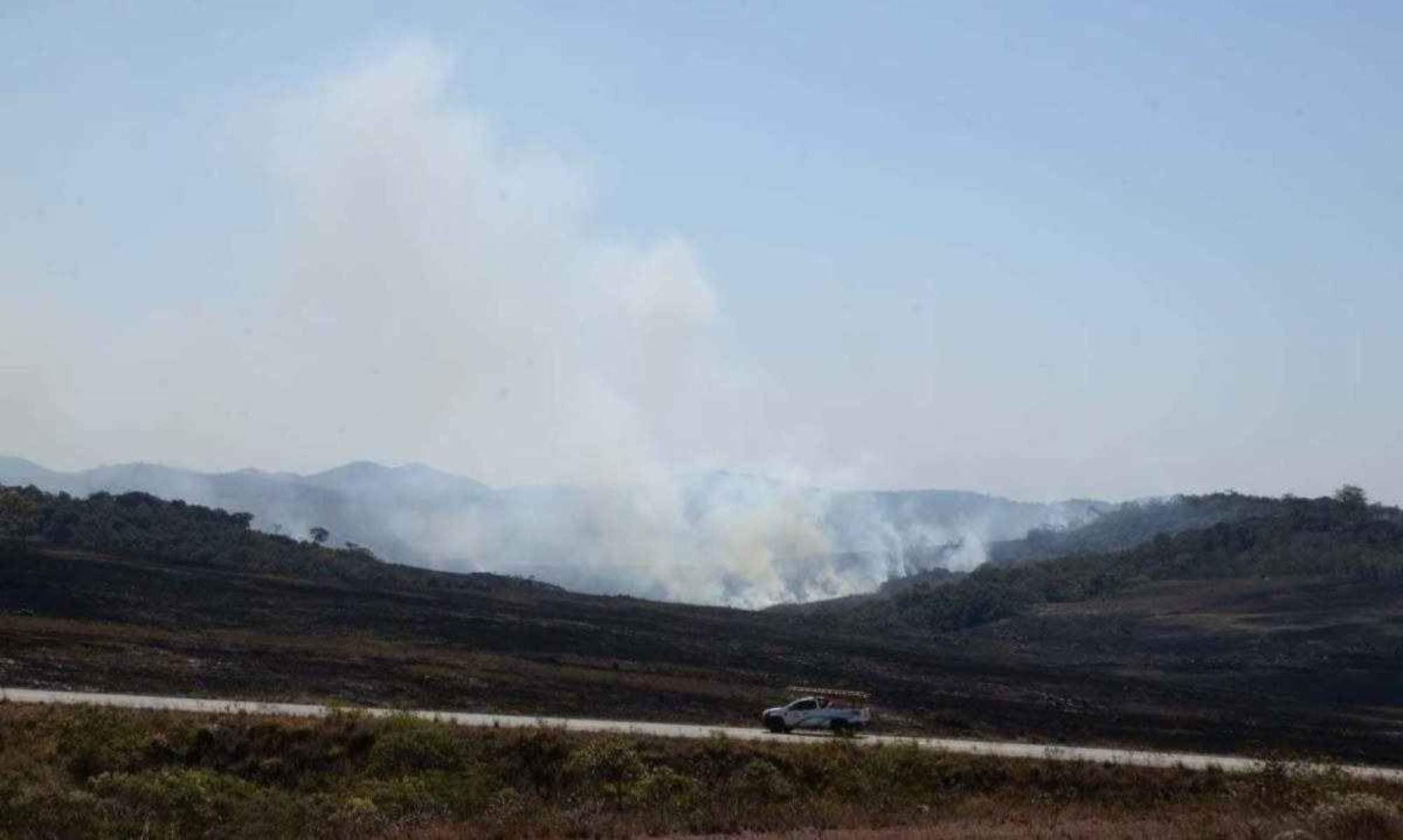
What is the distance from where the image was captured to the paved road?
32.6 m

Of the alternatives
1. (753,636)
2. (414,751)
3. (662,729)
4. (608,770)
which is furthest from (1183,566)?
(414,751)

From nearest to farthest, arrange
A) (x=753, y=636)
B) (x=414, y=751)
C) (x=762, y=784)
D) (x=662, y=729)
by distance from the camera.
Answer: (x=414, y=751), (x=762, y=784), (x=662, y=729), (x=753, y=636)

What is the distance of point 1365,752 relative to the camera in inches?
2032

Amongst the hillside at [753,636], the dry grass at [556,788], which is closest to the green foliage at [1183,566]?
the hillside at [753,636]

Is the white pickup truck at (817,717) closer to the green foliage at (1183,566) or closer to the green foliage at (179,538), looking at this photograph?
the green foliage at (179,538)

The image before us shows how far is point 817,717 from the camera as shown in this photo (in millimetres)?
41875

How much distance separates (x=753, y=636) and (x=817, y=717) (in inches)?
1824

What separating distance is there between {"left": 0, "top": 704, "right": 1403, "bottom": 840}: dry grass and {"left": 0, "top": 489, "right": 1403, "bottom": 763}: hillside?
43.6ft

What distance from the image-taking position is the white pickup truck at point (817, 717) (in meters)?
41.5

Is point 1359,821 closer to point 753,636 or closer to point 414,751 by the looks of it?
point 414,751

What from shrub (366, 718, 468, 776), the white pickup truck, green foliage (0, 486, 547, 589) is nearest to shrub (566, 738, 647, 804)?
shrub (366, 718, 468, 776)

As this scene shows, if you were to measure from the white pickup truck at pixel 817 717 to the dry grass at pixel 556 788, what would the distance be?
8342 millimetres

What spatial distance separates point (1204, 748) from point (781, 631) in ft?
154

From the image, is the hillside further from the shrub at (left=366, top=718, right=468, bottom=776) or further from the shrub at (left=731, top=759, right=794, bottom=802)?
the shrub at (left=731, top=759, right=794, bottom=802)
